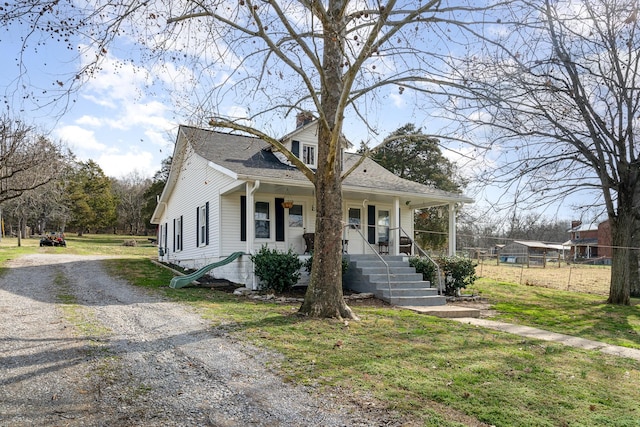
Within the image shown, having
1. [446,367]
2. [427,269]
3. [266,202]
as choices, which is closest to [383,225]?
[427,269]

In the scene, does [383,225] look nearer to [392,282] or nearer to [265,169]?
[265,169]

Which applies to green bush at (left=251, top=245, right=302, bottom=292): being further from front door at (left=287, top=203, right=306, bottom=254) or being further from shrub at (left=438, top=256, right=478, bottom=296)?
shrub at (left=438, top=256, right=478, bottom=296)

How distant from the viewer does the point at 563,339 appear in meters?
7.53

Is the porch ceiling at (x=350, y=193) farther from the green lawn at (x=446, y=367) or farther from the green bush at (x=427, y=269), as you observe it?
the green lawn at (x=446, y=367)

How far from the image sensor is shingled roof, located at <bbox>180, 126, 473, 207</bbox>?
12998 millimetres

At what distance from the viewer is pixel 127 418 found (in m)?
3.46

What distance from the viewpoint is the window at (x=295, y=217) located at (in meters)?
14.8

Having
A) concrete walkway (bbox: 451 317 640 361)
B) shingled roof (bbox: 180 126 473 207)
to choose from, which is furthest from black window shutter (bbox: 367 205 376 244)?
concrete walkway (bbox: 451 317 640 361)

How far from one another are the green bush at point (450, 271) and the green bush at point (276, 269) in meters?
3.54

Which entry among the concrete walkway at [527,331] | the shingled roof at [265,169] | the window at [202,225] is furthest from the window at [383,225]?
the concrete walkway at [527,331]

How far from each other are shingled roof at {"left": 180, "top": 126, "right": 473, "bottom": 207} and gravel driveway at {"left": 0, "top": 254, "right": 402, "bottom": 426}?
19.5 ft

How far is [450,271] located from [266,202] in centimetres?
592

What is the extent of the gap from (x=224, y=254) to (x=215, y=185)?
7.63 ft

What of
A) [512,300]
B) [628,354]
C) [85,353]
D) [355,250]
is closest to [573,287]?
[512,300]
